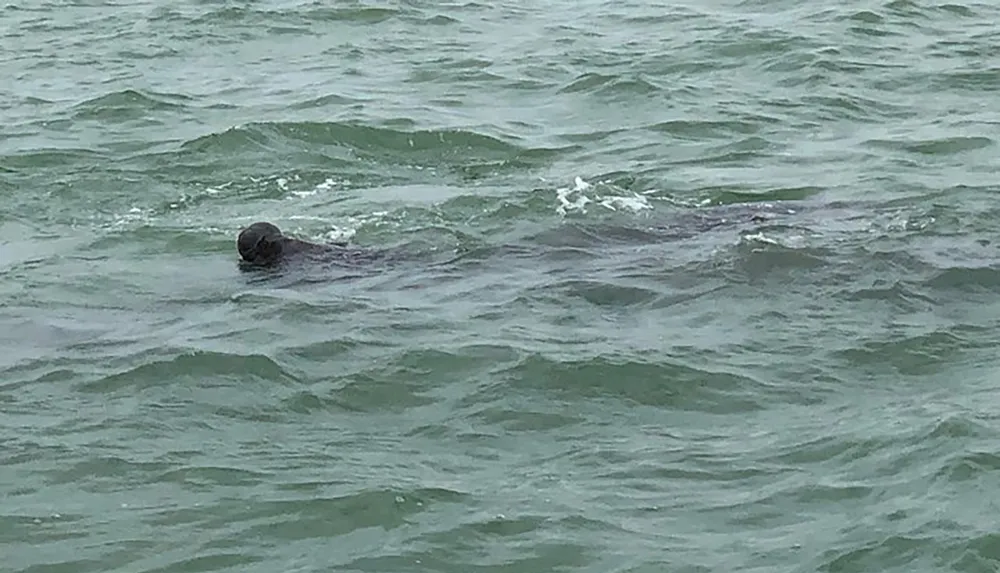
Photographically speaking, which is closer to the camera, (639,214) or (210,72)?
(639,214)

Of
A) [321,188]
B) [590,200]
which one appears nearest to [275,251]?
[321,188]

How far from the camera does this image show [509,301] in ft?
35.7

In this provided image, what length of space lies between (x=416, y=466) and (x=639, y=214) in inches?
173

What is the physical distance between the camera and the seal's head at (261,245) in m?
11.4

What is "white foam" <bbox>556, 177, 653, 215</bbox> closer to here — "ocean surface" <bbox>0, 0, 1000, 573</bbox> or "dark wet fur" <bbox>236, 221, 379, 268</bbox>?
"ocean surface" <bbox>0, 0, 1000, 573</bbox>

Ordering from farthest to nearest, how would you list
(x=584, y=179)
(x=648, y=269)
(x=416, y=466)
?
(x=584, y=179) < (x=648, y=269) < (x=416, y=466)

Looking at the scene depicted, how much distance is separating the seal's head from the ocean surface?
0.16 metres

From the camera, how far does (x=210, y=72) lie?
17078 mm

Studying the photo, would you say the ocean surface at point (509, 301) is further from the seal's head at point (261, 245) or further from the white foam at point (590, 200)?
the seal's head at point (261, 245)

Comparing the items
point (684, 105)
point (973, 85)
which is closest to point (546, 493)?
point (684, 105)

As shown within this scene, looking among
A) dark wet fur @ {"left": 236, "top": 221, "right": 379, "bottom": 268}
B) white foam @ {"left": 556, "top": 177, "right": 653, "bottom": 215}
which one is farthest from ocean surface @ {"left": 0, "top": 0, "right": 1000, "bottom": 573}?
dark wet fur @ {"left": 236, "top": 221, "right": 379, "bottom": 268}

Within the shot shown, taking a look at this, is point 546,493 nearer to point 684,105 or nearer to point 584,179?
point 584,179

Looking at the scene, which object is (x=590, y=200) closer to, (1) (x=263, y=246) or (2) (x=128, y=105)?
(1) (x=263, y=246)

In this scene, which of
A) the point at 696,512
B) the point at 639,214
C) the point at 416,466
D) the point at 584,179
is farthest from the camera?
the point at 584,179
